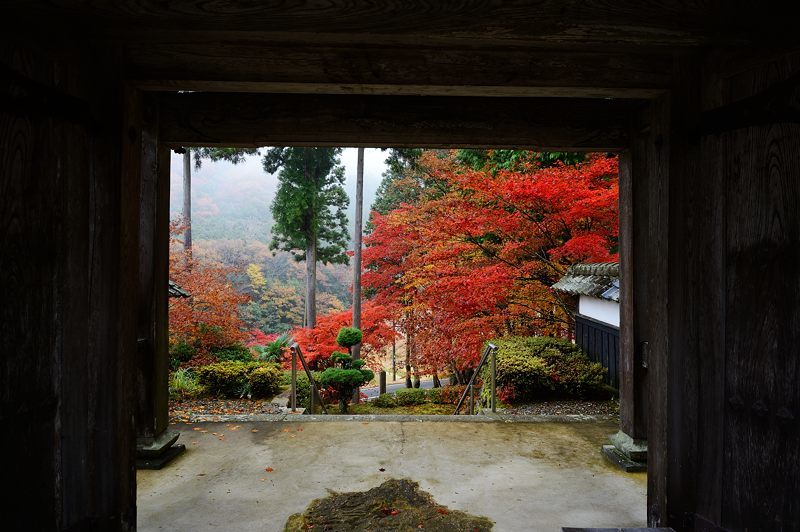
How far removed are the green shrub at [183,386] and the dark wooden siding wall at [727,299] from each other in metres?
6.61

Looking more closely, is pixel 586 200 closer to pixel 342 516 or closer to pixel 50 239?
pixel 342 516

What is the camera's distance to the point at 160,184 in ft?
12.9

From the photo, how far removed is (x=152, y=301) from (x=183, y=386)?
380 centimetres

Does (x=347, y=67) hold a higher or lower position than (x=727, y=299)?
higher

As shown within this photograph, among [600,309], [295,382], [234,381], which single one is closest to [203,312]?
[234,381]

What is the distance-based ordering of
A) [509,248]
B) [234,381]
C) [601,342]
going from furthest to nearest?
[509,248] < [234,381] < [601,342]

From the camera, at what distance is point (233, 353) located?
346 inches

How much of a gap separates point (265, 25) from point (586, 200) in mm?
5342

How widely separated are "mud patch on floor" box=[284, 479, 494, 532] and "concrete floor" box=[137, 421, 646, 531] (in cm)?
10

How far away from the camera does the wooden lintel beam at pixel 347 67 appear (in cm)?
229

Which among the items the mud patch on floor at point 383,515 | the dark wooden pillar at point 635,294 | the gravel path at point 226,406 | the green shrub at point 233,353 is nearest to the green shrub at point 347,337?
the gravel path at point 226,406

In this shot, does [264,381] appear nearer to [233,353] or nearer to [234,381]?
[234,381]

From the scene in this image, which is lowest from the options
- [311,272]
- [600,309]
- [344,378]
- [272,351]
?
[344,378]

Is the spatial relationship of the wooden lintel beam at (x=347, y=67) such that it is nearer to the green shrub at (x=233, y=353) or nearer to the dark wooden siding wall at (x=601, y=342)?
the dark wooden siding wall at (x=601, y=342)
